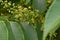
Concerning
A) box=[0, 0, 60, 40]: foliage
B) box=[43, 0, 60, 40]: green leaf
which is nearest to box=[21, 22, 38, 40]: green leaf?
box=[0, 0, 60, 40]: foliage

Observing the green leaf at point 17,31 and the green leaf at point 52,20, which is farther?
the green leaf at point 17,31

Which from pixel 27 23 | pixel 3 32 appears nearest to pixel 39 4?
pixel 27 23

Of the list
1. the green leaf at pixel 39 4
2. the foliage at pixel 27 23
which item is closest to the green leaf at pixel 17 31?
the foliage at pixel 27 23

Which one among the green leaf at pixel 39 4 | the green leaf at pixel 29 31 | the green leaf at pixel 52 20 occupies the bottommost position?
the green leaf at pixel 29 31

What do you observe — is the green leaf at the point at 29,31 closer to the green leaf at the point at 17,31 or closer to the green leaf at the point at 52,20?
the green leaf at the point at 17,31

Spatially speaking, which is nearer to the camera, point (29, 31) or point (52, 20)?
point (52, 20)

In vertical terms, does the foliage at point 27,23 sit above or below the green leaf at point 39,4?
below

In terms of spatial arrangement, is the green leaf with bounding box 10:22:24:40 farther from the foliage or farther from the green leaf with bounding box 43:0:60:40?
the green leaf with bounding box 43:0:60:40

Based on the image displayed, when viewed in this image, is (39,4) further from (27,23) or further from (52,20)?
(52,20)

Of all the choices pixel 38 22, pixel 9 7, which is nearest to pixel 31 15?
pixel 38 22
